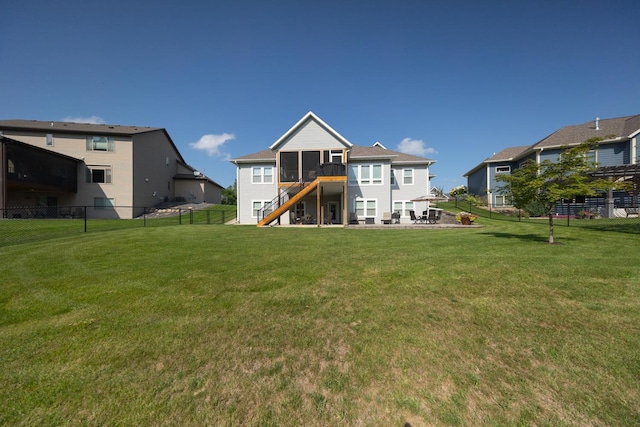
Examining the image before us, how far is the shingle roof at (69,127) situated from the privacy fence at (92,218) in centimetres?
799

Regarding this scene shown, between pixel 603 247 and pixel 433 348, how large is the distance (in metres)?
9.75

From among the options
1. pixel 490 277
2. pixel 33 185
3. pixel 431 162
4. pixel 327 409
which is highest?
pixel 431 162

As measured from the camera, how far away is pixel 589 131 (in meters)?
25.5

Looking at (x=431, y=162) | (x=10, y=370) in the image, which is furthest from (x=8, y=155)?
(x=431, y=162)

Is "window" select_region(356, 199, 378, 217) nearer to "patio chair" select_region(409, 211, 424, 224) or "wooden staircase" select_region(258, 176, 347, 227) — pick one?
"patio chair" select_region(409, 211, 424, 224)

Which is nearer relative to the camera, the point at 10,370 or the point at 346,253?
the point at 10,370

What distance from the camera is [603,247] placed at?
27.5 feet

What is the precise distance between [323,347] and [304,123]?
814 inches

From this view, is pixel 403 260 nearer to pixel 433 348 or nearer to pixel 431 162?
pixel 433 348

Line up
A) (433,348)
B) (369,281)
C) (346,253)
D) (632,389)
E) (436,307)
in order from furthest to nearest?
(346,253)
(369,281)
(436,307)
(433,348)
(632,389)

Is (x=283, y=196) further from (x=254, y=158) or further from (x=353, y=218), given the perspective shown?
(x=353, y=218)

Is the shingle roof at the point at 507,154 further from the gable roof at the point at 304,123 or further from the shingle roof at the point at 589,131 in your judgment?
the gable roof at the point at 304,123

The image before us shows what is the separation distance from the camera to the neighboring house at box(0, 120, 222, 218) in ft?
72.9

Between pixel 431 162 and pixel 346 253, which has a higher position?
pixel 431 162
